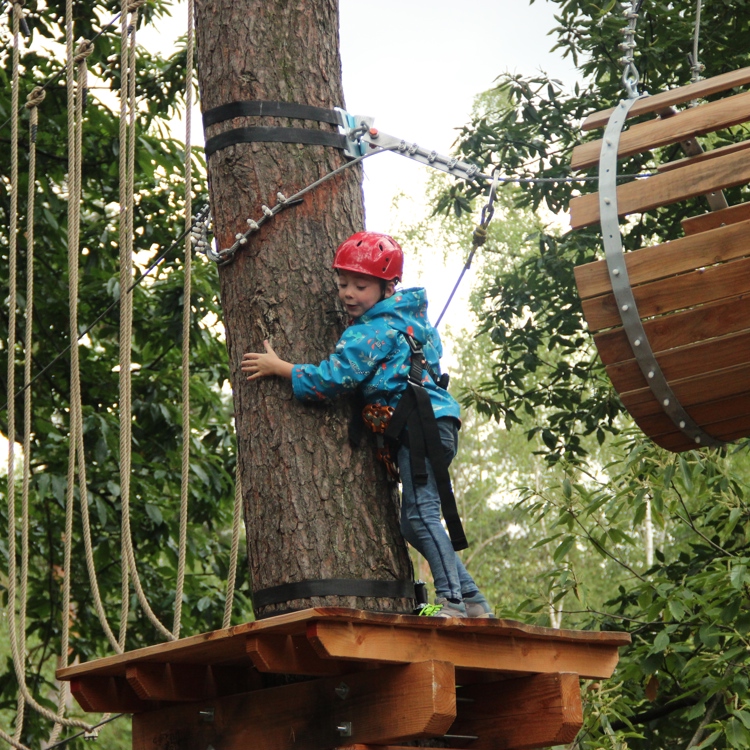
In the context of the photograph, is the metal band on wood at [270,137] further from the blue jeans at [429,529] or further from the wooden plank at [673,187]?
the blue jeans at [429,529]

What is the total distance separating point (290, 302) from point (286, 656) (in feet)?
3.27

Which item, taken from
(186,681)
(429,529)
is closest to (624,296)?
(429,529)

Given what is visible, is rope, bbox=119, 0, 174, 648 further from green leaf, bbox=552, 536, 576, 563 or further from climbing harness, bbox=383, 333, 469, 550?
green leaf, bbox=552, 536, 576, 563

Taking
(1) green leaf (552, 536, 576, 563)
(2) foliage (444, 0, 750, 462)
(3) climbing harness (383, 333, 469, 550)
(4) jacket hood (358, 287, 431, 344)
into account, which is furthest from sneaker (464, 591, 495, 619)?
(2) foliage (444, 0, 750, 462)

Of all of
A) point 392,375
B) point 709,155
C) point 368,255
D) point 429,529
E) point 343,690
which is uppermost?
point 709,155

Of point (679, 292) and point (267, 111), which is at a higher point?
point (267, 111)

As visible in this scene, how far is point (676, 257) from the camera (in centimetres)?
266

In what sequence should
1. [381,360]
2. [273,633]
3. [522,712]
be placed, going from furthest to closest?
[381,360]
[522,712]
[273,633]

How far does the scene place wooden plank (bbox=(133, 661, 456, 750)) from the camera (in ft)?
7.85

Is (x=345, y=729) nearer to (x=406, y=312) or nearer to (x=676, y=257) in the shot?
(x=406, y=312)

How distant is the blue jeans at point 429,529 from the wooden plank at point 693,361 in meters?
0.57

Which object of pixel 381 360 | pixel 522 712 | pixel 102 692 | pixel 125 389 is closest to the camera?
pixel 522 712

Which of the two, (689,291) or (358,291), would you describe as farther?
(358,291)

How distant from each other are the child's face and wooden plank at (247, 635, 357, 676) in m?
1.01
